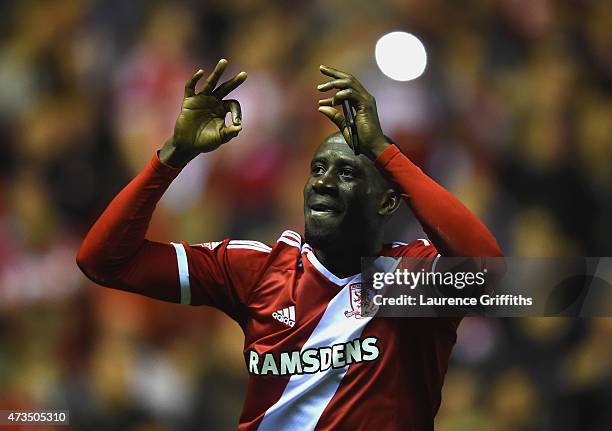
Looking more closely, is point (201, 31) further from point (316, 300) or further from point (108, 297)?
point (316, 300)

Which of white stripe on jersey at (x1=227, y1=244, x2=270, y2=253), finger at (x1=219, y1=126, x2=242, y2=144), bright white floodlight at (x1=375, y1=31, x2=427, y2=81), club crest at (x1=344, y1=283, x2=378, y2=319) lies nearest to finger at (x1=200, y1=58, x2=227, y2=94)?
finger at (x1=219, y1=126, x2=242, y2=144)

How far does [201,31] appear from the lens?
491 cm

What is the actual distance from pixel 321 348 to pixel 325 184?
0.44 m

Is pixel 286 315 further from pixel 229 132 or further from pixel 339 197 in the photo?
pixel 229 132

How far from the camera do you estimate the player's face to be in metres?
2.53

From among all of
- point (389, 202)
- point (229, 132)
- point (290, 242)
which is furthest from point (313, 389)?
point (229, 132)

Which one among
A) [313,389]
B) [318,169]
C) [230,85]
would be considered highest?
[230,85]

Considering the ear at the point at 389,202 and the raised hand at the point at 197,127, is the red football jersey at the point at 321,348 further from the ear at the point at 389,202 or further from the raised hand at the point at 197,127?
the raised hand at the point at 197,127

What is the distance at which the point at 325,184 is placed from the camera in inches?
99.5

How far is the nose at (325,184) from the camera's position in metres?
2.53

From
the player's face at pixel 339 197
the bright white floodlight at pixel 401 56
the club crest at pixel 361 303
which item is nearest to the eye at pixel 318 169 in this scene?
the player's face at pixel 339 197

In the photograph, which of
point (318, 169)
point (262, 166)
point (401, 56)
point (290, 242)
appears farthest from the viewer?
point (401, 56)

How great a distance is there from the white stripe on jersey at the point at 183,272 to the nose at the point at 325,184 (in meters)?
0.42

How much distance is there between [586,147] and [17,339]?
2819 millimetres
